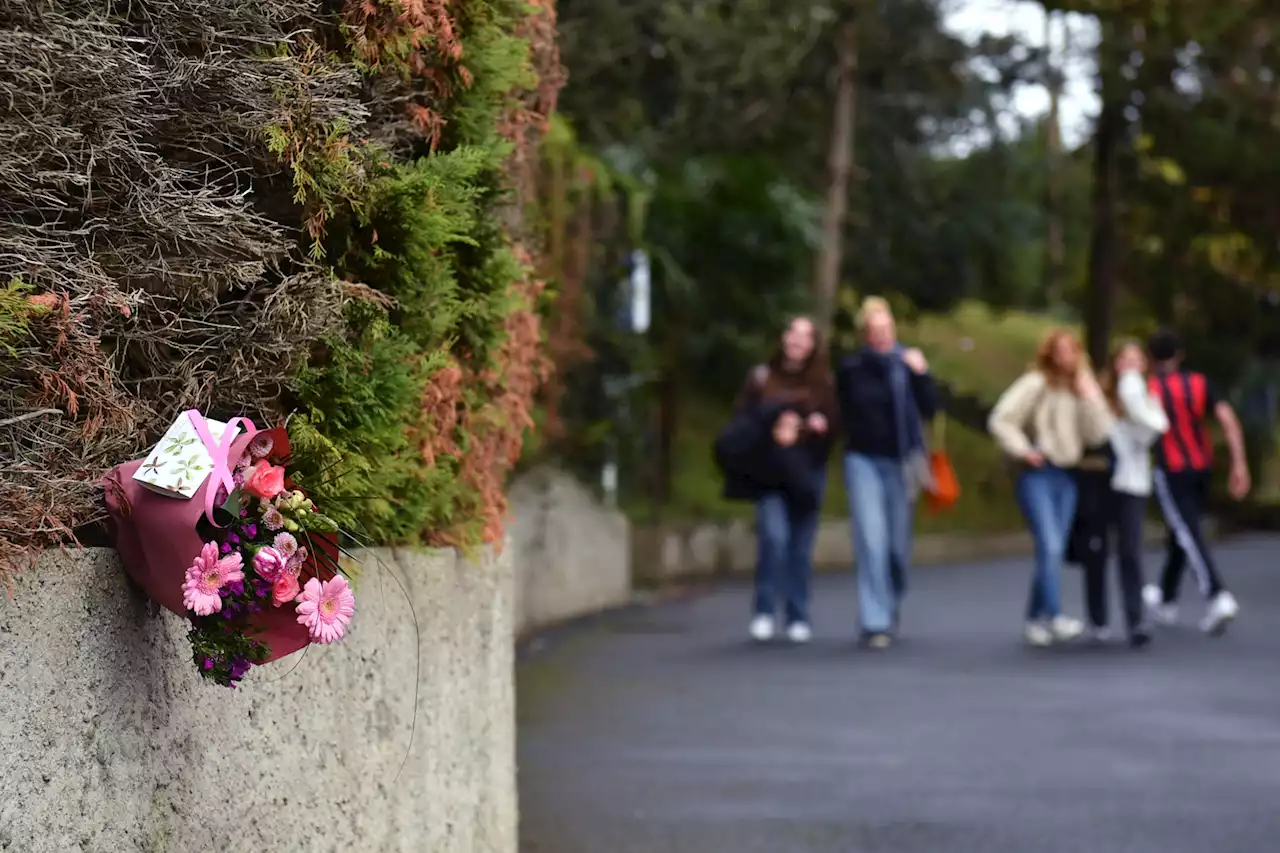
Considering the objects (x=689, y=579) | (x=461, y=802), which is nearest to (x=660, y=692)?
(x=461, y=802)

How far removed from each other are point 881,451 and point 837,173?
401 inches

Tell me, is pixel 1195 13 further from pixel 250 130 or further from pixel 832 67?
pixel 250 130

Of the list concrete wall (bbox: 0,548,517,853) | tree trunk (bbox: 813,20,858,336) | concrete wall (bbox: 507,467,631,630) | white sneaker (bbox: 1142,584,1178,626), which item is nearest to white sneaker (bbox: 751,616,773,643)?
concrete wall (bbox: 507,467,631,630)

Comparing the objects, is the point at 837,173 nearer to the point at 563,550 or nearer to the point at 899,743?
the point at 563,550

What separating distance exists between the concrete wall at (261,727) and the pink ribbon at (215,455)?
0.75 ft

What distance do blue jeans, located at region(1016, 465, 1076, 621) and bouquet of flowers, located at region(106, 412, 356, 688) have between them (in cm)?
930

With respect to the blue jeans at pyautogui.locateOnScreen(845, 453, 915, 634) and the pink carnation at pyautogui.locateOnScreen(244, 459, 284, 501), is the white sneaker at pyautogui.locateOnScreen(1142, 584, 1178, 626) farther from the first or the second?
the pink carnation at pyautogui.locateOnScreen(244, 459, 284, 501)

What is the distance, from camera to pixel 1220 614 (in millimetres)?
13305

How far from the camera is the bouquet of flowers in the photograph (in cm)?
376

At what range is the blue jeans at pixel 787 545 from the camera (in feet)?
42.2

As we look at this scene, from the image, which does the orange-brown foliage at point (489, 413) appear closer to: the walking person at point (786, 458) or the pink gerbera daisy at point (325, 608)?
the pink gerbera daisy at point (325, 608)

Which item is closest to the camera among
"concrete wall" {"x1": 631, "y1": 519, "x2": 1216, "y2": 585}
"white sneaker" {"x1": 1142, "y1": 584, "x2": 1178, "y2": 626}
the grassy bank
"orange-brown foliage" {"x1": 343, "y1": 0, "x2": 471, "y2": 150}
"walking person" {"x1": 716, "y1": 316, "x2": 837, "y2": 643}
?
"orange-brown foliage" {"x1": 343, "y1": 0, "x2": 471, "y2": 150}

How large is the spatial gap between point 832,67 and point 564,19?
6.65 m

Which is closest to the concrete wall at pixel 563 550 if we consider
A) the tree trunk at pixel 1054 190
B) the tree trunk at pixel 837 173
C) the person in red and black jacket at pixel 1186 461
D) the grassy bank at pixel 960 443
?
the grassy bank at pixel 960 443
